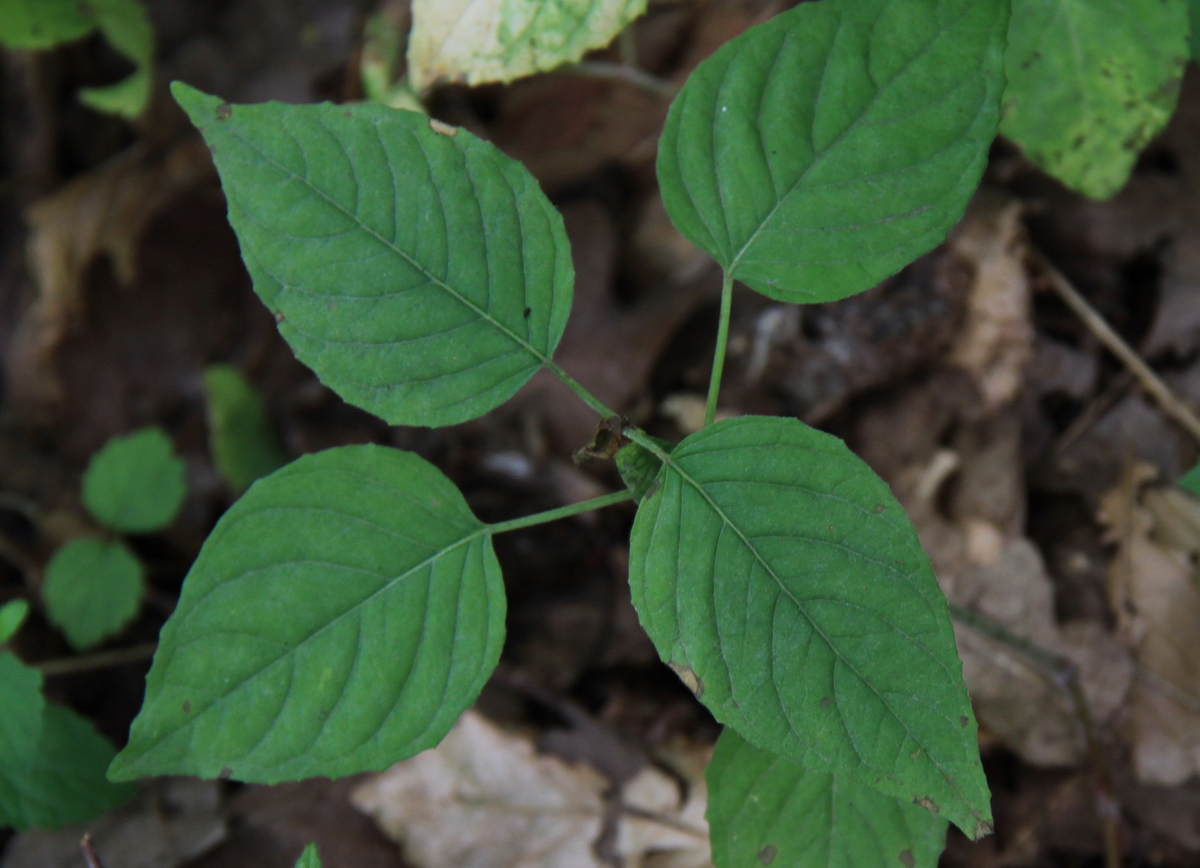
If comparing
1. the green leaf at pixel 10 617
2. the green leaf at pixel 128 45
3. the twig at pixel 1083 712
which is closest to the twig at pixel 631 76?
the green leaf at pixel 128 45

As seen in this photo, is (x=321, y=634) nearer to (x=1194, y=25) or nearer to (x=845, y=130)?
(x=845, y=130)

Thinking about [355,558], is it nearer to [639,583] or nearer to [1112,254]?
[639,583]

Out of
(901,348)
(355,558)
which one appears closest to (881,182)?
(355,558)

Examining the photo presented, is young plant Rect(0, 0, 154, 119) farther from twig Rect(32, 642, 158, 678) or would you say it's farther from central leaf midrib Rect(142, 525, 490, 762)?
central leaf midrib Rect(142, 525, 490, 762)

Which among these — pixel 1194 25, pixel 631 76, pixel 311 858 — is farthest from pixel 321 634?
pixel 631 76

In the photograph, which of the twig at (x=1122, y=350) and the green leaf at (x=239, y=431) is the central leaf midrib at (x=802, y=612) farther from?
the green leaf at (x=239, y=431)

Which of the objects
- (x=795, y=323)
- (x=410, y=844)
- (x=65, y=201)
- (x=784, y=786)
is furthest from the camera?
(x=65, y=201)
